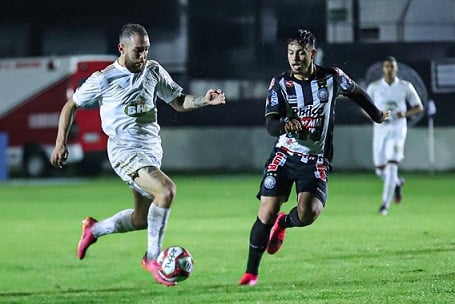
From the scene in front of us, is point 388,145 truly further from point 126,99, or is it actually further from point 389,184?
point 126,99

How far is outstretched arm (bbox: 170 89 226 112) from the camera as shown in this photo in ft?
29.7

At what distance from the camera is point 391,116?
17.4 meters

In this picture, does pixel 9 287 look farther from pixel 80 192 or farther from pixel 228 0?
pixel 228 0

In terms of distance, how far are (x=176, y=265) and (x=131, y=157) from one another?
1.09 m

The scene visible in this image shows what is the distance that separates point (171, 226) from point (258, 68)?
9367 millimetres

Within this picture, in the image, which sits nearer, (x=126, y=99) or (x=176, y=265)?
(x=176, y=265)

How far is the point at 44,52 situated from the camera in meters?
27.5

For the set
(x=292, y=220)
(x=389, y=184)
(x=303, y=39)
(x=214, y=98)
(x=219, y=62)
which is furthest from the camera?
(x=219, y=62)

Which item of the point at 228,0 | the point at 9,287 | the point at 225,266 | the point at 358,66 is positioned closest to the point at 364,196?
the point at 358,66

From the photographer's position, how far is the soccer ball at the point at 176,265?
28.6 feet

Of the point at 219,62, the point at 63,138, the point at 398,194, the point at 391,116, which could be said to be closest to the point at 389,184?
the point at 391,116

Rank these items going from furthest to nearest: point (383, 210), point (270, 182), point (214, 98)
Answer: point (383, 210) < point (270, 182) < point (214, 98)

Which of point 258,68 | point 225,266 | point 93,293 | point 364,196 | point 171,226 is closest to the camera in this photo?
point 93,293

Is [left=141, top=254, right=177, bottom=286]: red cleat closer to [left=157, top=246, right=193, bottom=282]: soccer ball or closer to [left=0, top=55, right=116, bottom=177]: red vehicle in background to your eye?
[left=157, top=246, right=193, bottom=282]: soccer ball
